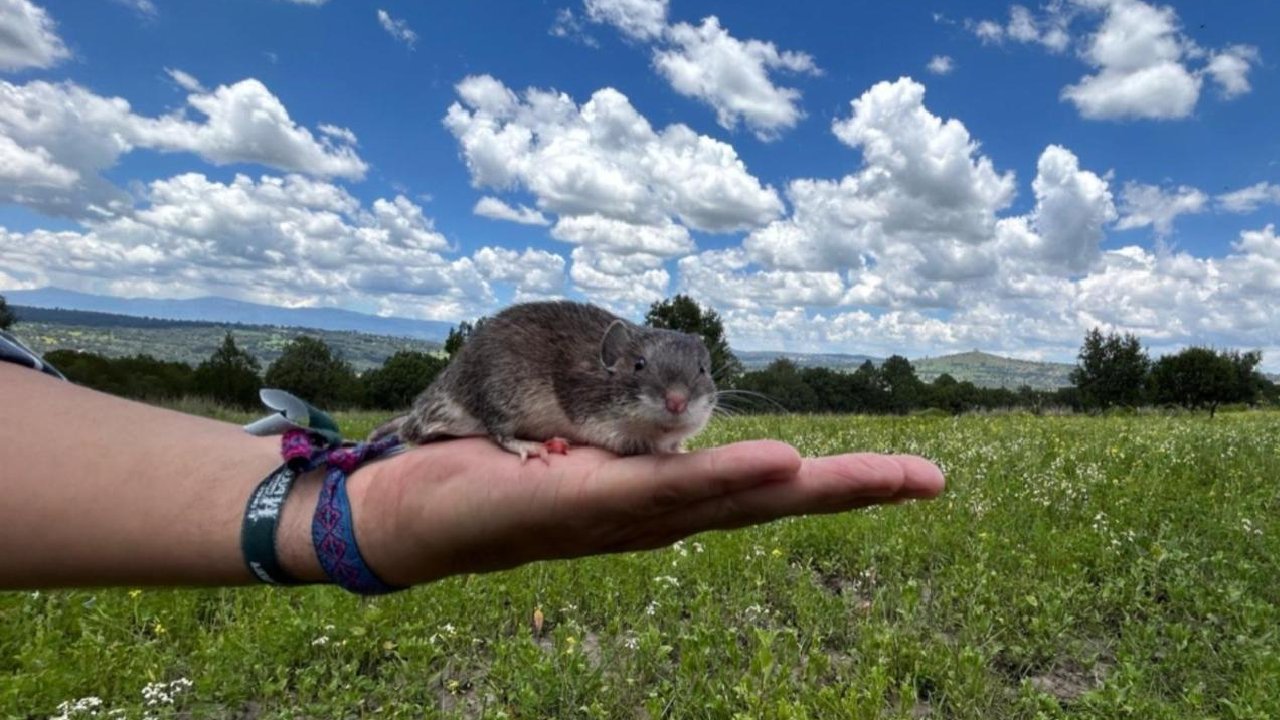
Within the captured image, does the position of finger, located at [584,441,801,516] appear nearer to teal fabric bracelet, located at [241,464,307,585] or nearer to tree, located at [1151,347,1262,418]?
teal fabric bracelet, located at [241,464,307,585]

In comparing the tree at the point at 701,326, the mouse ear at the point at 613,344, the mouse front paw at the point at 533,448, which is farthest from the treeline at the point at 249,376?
the mouse front paw at the point at 533,448

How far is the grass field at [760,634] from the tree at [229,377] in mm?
39322

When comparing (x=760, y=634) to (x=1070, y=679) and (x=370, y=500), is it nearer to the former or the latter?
(x=1070, y=679)

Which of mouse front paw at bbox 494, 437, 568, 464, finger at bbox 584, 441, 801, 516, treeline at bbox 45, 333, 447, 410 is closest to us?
finger at bbox 584, 441, 801, 516

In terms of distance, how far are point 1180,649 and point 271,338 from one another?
4092 inches

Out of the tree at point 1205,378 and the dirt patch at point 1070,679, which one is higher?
the tree at point 1205,378

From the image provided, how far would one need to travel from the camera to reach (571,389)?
179 inches

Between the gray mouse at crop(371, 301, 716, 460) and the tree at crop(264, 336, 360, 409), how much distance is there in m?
55.8

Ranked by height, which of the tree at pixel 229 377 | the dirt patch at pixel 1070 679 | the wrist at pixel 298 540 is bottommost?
the tree at pixel 229 377

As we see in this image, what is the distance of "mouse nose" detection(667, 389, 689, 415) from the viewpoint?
13.3ft

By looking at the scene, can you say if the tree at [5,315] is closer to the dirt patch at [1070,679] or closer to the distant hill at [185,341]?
the distant hill at [185,341]

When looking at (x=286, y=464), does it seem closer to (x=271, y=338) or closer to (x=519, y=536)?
(x=519, y=536)

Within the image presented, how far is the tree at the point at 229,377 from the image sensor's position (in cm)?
4691

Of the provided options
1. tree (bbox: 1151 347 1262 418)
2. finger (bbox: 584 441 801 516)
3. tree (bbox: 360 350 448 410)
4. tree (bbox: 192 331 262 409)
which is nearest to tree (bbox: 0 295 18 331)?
tree (bbox: 192 331 262 409)
